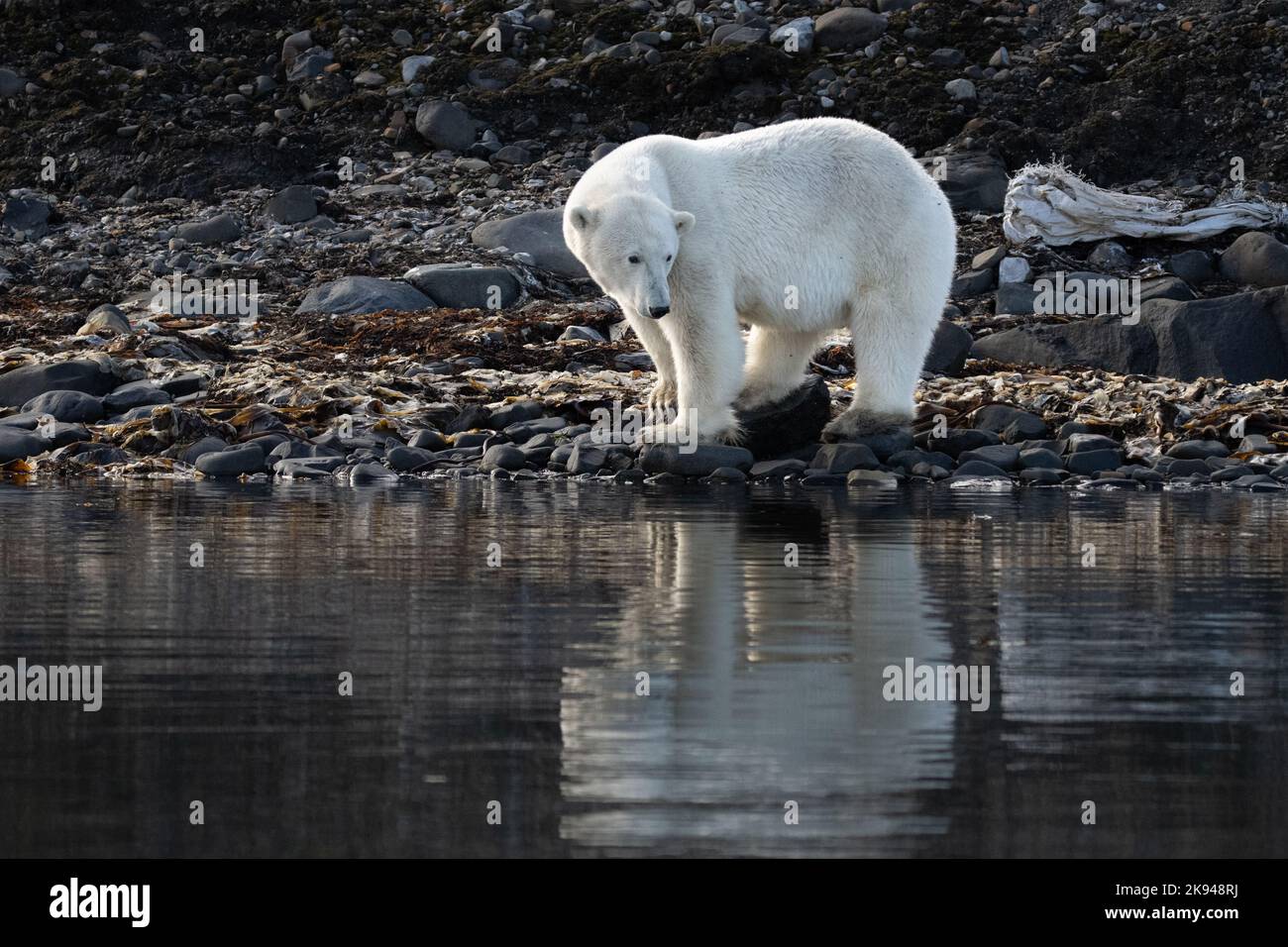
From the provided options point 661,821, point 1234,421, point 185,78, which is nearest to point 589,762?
point 661,821

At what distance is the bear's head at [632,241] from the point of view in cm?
1017

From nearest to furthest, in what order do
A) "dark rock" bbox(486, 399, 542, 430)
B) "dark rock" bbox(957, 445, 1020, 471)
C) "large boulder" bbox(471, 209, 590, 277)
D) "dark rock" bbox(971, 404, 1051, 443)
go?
"dark rock" bbox(957, 445, 1020, 471) < "dark rock" bbox(971, 404, 1051, 443) < "dark rock" bbox(486, 399, 542, 430) < "large boulder" bbox(471, 209, 590, 277)

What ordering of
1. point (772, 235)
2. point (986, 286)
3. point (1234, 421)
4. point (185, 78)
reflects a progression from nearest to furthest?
point (772, 235)
point (1234, 421)
point (986, 286)
point (185, 78)

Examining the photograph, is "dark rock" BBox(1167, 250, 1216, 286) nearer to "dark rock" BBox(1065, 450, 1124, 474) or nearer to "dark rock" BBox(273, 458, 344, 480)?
"dark rock" BBox(1065, 450, 1124, 474)

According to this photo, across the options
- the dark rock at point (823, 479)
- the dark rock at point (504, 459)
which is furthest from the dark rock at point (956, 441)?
the dark rock at point (504, 459)

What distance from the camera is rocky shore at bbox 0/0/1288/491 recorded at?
42.5 feet

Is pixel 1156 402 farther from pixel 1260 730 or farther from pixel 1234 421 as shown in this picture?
pixel 1260 730

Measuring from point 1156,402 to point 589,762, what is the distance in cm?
1042

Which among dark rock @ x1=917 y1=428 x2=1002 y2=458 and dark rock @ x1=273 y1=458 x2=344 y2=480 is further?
dark rock @ x1=917 y1=428 x2=1002 y2=458

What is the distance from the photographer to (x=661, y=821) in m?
3.49

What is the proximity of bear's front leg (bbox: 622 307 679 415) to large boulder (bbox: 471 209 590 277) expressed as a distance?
7601mm

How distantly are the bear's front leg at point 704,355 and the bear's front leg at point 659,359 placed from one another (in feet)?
0.38

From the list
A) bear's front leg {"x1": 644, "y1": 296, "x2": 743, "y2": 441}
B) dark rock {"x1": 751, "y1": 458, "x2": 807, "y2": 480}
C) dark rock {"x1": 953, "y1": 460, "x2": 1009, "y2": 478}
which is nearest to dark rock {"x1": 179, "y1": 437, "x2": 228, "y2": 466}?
bear's front leg {"x1": 644, "y1": 296, "x2": 743, "y2": 441}

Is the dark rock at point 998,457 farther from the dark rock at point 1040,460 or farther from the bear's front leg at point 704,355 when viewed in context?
the bear's front leg at point 704,355
